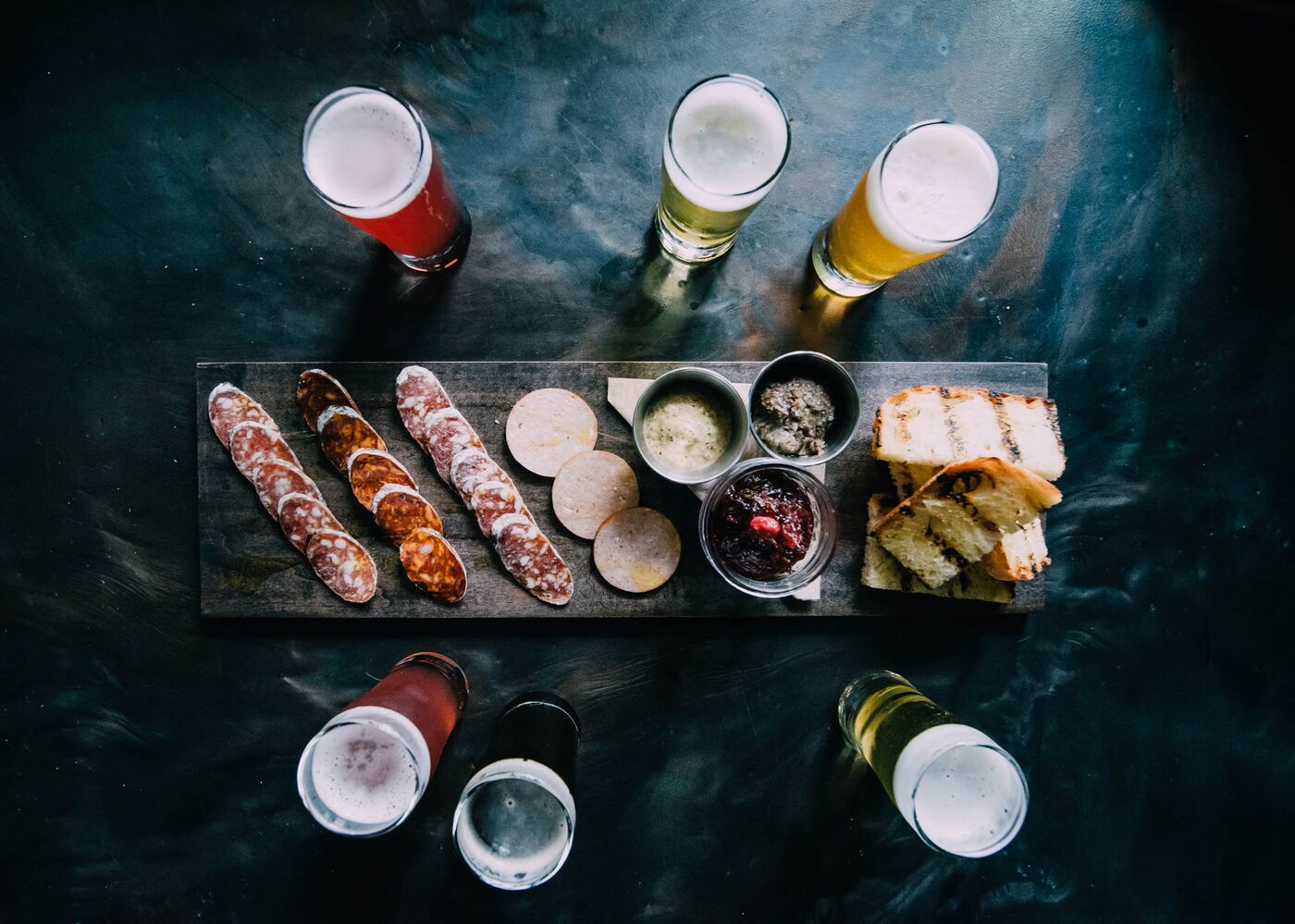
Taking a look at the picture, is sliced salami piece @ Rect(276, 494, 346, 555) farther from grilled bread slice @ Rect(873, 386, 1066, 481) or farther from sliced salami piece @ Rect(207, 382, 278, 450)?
grilled bread slice @ Rect(873, 386, 1066, 481)

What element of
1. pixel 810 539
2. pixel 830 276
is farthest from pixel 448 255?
pixel 810 539

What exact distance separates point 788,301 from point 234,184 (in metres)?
1.46

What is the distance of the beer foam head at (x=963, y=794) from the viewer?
1627 millimetres

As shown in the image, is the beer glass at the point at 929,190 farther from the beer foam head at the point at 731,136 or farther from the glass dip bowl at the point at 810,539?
the glass dip bowl at the point at 810,539

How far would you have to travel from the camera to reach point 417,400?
1874mm

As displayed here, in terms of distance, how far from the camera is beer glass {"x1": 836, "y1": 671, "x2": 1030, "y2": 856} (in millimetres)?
1609

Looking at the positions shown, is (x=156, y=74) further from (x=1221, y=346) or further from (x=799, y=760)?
(x=1221, y=346)

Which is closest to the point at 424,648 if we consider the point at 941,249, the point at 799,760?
the point at 799,760

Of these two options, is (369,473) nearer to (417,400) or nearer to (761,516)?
(417,400)

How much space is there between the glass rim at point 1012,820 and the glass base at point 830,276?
42.3 inches

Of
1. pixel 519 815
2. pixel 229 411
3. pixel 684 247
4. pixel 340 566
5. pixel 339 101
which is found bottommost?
pixel 519 815

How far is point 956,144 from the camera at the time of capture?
5.50ft

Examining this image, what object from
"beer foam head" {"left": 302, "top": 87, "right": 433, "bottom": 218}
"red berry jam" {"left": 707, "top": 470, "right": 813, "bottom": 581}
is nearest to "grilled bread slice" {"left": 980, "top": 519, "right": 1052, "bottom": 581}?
"red berry jam" {"left": 707, "top": 470, "right": 813, "bottom": 581}

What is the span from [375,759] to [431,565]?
45 cm
